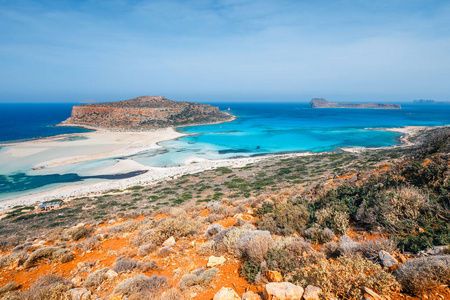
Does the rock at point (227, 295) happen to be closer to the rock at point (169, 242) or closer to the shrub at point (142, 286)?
the shrub at point (142, 286)

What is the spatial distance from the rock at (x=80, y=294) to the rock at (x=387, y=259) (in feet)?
19.2

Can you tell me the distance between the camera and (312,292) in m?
3.15

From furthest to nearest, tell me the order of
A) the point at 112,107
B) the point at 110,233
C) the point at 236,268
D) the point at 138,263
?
the point at 112,107 → the point at 110,233 → the point at 138,263 → the point at 236,268

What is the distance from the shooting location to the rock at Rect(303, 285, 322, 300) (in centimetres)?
309

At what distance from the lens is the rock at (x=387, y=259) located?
352 centimetres

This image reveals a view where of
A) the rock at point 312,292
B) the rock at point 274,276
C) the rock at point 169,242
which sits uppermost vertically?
the rock at point 312,292

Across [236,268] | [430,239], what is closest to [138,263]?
[236,268]

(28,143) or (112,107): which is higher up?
(112,107)

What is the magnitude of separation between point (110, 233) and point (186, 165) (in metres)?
24.4

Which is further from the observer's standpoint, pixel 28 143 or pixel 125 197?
pixel 28 143

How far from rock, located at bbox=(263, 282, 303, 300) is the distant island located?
248 ft

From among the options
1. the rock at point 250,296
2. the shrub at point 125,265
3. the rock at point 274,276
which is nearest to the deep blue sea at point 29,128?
the shrub at point 125,265

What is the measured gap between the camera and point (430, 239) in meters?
3.88

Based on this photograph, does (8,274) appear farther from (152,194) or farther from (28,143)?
(28,143)
